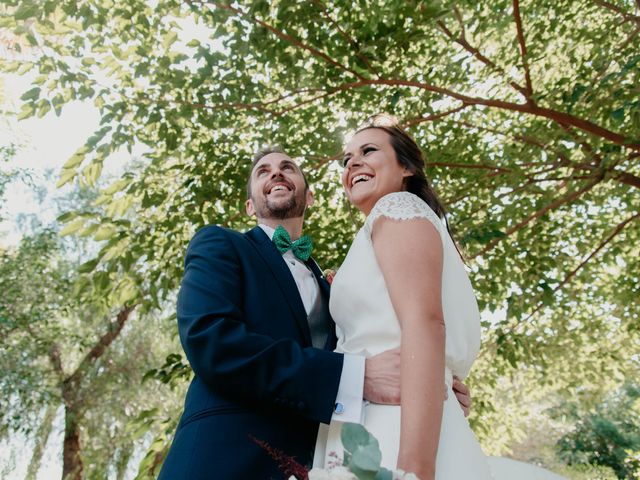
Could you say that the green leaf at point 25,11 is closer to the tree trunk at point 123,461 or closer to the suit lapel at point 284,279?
the suit lapel at point 284,279

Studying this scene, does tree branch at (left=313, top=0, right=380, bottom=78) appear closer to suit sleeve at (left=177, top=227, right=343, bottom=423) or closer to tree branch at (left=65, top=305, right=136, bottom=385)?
suit sleeve at (left=177, top=227, right=343, bottom=423)

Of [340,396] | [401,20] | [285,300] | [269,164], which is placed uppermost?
[401,20]

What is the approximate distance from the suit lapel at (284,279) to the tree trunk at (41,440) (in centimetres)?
1191

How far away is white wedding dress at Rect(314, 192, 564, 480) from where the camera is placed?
154cm

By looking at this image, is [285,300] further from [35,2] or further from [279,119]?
[279,119]

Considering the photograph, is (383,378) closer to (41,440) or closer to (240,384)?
(240,384)

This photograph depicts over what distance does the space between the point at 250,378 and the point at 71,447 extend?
1292 cm

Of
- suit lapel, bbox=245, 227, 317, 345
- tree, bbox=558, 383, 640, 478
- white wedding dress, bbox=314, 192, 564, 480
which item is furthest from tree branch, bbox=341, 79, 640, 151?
tree, bbox=558, 383, 640, 478

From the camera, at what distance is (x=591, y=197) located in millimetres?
6020

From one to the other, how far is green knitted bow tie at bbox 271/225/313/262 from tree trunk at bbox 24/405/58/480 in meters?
11.7

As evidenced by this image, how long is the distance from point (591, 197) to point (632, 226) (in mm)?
699

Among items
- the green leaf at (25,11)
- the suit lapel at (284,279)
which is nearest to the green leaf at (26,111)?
the green leaf at (25,11)

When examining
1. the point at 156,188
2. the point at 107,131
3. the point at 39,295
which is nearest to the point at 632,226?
the point at 156,188

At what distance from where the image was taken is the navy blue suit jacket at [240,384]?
1.55 meters
